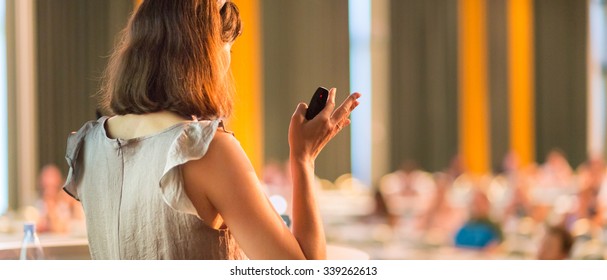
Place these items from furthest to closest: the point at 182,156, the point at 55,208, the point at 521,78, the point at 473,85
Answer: the point at 521,78
the point at 473,85
the point at 55,208
the point at 182,156

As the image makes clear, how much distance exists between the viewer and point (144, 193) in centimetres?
103

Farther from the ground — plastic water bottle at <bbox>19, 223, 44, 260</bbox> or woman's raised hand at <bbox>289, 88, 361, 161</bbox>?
woman's raised hand at <bbox>289, 88, 361, 161</bbox>

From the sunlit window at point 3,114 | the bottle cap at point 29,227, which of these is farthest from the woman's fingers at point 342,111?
the sunlit window at point 3,114

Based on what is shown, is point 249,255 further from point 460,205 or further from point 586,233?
point 460,205

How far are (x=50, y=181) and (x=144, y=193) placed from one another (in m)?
3.07

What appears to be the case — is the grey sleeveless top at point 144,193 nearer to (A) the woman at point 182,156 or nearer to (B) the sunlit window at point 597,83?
(A) the woman at point 182,156

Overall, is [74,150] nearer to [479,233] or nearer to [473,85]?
[479,233]

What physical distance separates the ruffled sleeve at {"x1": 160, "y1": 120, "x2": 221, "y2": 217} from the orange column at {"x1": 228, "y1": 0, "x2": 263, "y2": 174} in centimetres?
434

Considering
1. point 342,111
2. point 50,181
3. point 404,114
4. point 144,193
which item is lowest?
point 50,181

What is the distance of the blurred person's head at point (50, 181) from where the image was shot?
3523 mm

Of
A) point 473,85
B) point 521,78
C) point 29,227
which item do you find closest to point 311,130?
point 29,227

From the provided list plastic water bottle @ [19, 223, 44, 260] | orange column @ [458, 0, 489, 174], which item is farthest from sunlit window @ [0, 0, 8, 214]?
orange column @ [458, 0, 489, 174]

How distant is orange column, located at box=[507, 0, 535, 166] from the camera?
25.8ft

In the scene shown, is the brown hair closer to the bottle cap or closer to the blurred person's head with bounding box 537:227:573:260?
the bottle cap
